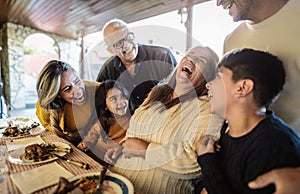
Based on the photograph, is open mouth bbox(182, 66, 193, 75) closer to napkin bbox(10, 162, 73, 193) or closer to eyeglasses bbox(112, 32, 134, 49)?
napkin bbox(10, 162, 73, 193)

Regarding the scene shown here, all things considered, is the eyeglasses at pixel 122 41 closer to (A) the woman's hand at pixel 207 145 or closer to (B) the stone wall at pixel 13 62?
(A) the woman's hand at pixel 207 145

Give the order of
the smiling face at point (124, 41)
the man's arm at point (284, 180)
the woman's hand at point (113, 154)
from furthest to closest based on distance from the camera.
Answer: the smiling face at point (124, 41), the woman's hand at point (113, 154), the man's arm at point (284, 180)

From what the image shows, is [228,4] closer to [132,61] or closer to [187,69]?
[187,69]

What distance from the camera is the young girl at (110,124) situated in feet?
4.64

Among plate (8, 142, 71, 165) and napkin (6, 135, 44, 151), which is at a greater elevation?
plate (8, 142, 71, 165)

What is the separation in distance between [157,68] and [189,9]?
2064 millimetres

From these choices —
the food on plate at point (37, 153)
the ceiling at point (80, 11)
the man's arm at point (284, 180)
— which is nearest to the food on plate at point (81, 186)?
the food on plate at point (37, 153)

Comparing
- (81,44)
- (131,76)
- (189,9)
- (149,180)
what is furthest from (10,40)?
(149,180)

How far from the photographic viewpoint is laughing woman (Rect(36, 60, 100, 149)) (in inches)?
56.4

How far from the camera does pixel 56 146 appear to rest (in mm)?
1256

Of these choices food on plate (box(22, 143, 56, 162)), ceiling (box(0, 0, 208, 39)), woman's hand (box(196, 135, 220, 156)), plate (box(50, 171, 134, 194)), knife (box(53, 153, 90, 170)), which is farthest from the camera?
ceiling (box(0, 0, 208, 39))

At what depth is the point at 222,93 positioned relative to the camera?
0.88 metres

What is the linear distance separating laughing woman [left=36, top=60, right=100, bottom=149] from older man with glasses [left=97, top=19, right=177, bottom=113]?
0.40m

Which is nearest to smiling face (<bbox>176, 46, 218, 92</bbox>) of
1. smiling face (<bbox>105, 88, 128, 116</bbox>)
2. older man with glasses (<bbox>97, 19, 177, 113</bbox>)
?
smiling face (<bbox>105, 88, 128, 116</bbox>)
